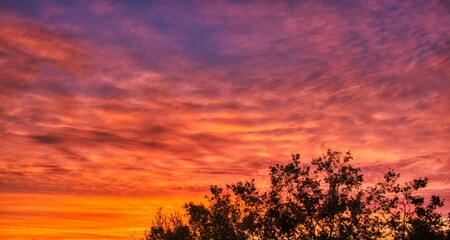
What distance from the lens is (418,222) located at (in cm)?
3850

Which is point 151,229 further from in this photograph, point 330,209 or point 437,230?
point 437,230

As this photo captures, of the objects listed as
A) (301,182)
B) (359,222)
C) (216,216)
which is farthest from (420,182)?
(216,216)

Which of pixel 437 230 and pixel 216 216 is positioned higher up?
pixel 216 216

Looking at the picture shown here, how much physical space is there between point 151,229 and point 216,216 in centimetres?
2750

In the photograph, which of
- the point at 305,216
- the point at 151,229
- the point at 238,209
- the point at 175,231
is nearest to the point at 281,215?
the point at 305,216

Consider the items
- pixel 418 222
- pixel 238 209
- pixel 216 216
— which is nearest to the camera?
pixel 418 222

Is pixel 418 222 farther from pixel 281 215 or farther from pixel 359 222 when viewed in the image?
Result: pixel 281 215

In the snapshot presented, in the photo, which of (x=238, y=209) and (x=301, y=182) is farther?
(x=238, y=209)

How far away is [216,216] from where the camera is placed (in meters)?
51.6

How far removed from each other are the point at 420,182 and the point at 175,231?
1666 inches

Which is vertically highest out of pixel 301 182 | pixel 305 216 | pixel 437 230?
pixel 301 182

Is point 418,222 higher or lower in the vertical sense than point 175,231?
lower

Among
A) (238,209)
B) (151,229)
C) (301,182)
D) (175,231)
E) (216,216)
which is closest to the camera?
(301,182)

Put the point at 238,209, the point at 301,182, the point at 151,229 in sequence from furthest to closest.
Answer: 1. the point at 151,229
2. the point at 238,209
3. the point at 301,182
